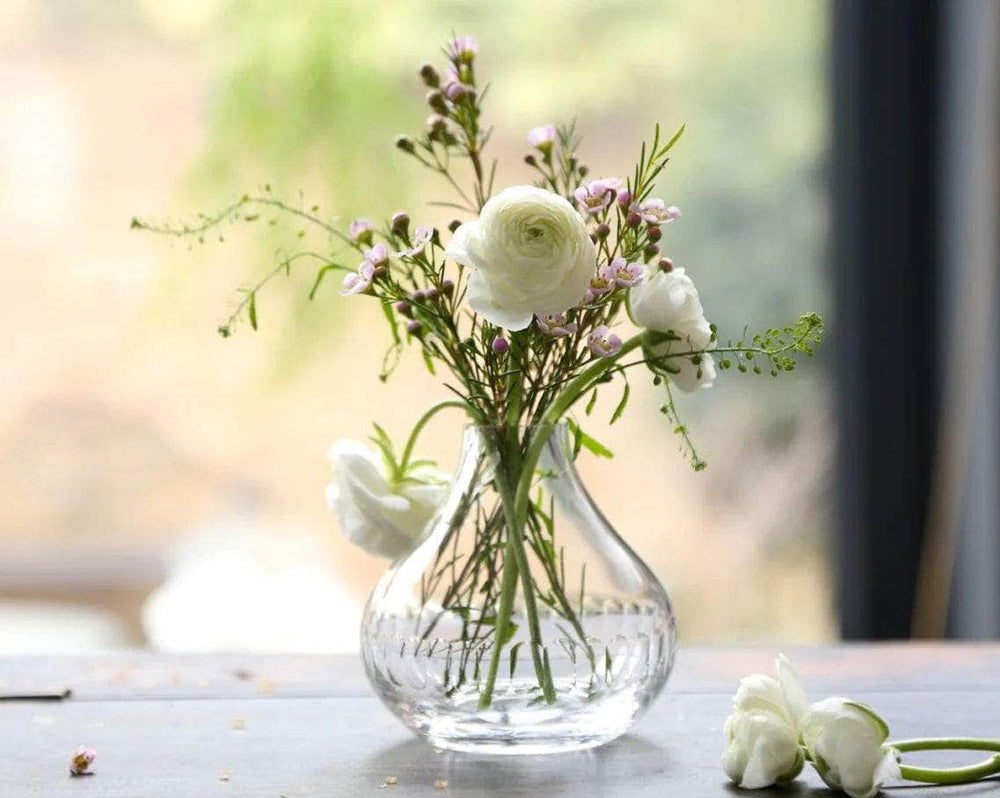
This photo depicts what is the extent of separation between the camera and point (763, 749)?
795 millimetres

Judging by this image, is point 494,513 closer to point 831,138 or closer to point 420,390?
point 420,390

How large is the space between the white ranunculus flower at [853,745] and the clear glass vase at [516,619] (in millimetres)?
129

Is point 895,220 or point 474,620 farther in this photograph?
point 895,220

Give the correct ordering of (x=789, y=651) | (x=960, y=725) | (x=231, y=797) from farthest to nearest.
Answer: (x=789, y=651)
(x=960, y=725)
(x=231, y=797)

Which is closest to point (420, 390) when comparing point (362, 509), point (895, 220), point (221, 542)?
point (221, 542)

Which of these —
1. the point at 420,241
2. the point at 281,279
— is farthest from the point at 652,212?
the point at 281,279

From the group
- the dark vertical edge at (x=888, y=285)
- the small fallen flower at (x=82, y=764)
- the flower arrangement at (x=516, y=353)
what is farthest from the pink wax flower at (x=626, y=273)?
the dark vertical edge at (x=888, y=285)

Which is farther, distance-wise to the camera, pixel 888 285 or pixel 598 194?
pixel 888 285

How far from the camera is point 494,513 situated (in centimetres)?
87

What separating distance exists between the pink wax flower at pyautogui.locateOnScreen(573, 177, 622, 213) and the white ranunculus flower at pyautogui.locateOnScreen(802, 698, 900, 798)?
0.32 metres

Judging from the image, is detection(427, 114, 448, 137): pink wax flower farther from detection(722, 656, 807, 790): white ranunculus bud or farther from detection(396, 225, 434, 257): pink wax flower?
detection(722, 656, 807, 790): white ranunculus bud

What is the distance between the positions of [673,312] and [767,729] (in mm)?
251

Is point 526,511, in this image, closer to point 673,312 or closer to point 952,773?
point 673,312

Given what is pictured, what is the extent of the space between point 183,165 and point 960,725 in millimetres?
1640
